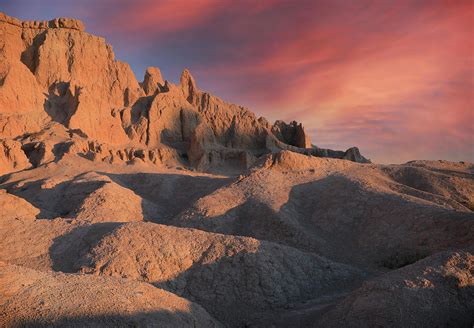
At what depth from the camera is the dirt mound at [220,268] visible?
39.8 ft

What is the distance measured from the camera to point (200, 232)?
14.7 metres

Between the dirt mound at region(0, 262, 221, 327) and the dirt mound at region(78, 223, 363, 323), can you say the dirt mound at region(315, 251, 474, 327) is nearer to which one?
the dirt mound at region(78, 223, 363, 323)

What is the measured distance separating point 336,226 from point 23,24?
2152 inches

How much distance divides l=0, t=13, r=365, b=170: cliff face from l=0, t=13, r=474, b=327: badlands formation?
322mm

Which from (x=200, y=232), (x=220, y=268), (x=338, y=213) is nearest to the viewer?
(x=220, y=268)

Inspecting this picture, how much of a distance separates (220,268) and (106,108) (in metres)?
41.5

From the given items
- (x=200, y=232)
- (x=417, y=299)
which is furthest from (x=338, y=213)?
(x=417, y=299)

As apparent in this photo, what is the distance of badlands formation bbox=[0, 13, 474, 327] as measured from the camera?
324 inches

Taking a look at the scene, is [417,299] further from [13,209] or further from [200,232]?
[13,209]

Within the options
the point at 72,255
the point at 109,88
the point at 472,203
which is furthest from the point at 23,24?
the point at 472,203

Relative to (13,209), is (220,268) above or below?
below

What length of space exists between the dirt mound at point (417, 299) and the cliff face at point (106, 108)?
32.9m

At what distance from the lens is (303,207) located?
854 inches

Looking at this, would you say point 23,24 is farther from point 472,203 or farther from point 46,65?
point 472,203
